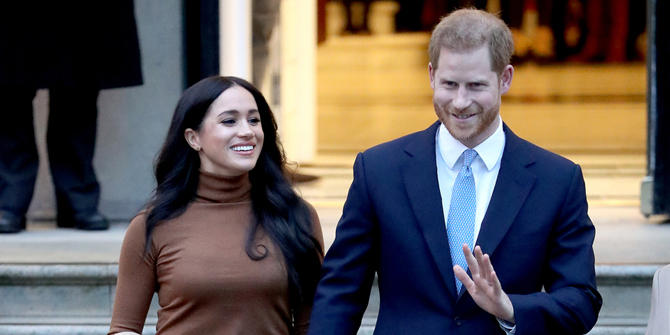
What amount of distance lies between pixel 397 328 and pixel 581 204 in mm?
527

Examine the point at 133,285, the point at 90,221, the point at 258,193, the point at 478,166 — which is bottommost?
the point at 90,221

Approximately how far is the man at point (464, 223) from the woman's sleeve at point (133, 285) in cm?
53

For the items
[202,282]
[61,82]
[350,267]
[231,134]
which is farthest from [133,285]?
[61,82]

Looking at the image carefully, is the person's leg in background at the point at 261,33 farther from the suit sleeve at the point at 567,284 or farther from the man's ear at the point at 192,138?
the suit sleeve at the point at 567,284

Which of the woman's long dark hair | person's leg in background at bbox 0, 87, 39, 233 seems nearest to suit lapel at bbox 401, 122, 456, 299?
the woman's long dark hair

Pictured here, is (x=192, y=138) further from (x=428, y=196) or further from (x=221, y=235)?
(x=428, y=196)

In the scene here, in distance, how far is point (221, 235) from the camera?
2.51 metres

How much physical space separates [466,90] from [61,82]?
280 centimetres

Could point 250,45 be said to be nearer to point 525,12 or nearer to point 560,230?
point 560,230

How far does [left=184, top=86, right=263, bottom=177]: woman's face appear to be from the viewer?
2520 millimetres

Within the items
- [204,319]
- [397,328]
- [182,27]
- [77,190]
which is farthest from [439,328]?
[182,27]

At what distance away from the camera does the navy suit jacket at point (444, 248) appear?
2064 millimetres

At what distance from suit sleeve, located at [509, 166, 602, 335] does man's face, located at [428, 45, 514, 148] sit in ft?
0.96

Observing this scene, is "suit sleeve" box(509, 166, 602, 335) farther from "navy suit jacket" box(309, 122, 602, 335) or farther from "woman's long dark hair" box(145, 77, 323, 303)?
"woman's long dark hair" box(145, 77, 323, 303)
